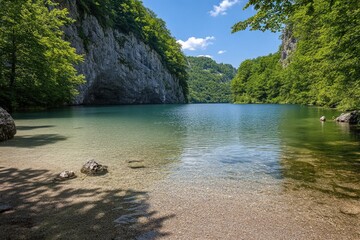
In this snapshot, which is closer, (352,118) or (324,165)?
(324,165)

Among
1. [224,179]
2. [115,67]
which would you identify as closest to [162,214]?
[224,179]

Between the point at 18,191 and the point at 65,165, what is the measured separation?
91.1 inches

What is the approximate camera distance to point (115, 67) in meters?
59.7

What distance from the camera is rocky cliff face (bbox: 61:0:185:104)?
48.4 m

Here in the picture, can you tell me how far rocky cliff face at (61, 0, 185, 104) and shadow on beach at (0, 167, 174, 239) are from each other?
140 feet

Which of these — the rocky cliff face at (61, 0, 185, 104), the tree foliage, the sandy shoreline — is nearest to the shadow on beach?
the sandy shoreline

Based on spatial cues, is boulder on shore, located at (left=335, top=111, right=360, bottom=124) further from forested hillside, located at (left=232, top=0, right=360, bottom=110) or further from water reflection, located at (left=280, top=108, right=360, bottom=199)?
water reflection, located at (left=280, top=108, right=360, bottom=199)

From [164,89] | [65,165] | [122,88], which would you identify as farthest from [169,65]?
[65,165]

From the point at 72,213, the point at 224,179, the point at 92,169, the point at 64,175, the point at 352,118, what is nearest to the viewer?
the point at 72,213

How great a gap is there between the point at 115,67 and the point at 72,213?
191ft

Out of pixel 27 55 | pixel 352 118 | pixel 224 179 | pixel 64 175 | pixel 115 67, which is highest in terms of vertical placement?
pixel 115 67

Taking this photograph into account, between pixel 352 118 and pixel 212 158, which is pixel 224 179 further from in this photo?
pixel 352 118

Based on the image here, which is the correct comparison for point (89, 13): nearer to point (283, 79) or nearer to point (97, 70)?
point (97, 70)

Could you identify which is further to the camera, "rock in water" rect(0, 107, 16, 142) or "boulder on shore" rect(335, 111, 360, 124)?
"boulder on shore" rect(335, 111, 360, 124)
